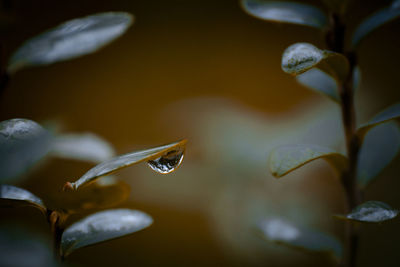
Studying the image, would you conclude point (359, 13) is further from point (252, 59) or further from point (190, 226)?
point (190, 226)

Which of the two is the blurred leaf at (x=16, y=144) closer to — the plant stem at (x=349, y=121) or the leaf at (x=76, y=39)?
the leaf at (x=76, y=39)

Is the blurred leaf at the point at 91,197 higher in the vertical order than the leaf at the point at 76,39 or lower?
lower

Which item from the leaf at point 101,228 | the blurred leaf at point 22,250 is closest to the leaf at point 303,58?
the leaf at point 101,228

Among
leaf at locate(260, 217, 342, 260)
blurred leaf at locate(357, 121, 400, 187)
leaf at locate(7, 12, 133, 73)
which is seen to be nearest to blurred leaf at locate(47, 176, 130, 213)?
leaf at locate(7, 12, 133, 73)

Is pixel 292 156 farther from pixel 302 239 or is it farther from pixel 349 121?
pixel 302 239

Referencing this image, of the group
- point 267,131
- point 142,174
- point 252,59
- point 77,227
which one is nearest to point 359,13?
point 252,59

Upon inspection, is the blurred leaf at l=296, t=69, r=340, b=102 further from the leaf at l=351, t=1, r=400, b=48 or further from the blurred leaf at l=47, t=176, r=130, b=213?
the blurred leaf at l=47, t=176, r=130, b=213
